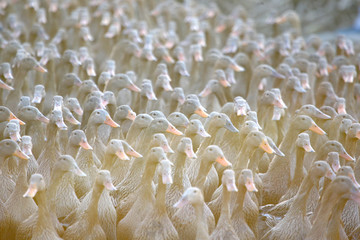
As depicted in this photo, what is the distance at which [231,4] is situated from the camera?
14.2 meters

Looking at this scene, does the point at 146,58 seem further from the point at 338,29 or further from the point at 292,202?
the point at 338,29

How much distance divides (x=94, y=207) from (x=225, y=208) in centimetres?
110

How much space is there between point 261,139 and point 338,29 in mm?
8362

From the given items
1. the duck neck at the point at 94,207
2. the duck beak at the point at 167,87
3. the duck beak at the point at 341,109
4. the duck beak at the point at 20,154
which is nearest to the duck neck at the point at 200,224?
the duck neck at the point at 94,207

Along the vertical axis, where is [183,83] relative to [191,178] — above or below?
above

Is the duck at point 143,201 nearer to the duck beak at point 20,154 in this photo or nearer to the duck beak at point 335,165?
the duck beak at point 20,154

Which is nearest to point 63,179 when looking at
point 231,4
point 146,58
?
point 146,58

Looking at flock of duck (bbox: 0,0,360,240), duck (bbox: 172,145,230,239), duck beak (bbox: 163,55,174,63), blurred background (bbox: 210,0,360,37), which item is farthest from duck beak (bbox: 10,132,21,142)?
blurred background (bbox: 210,0,360,37)

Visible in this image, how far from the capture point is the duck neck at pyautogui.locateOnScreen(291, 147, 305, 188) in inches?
245

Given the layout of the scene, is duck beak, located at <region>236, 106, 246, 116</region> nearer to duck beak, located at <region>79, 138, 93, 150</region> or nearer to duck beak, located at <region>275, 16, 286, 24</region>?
duck beak, located at <region>79, 138, 93, 150</region>

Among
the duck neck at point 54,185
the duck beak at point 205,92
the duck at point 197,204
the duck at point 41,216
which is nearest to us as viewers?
the duck at point 197,204

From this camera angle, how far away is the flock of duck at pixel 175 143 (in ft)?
17.6

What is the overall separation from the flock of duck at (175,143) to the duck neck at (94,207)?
0.04 ft

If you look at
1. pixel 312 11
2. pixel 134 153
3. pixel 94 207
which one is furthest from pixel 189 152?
pixel 312 11
